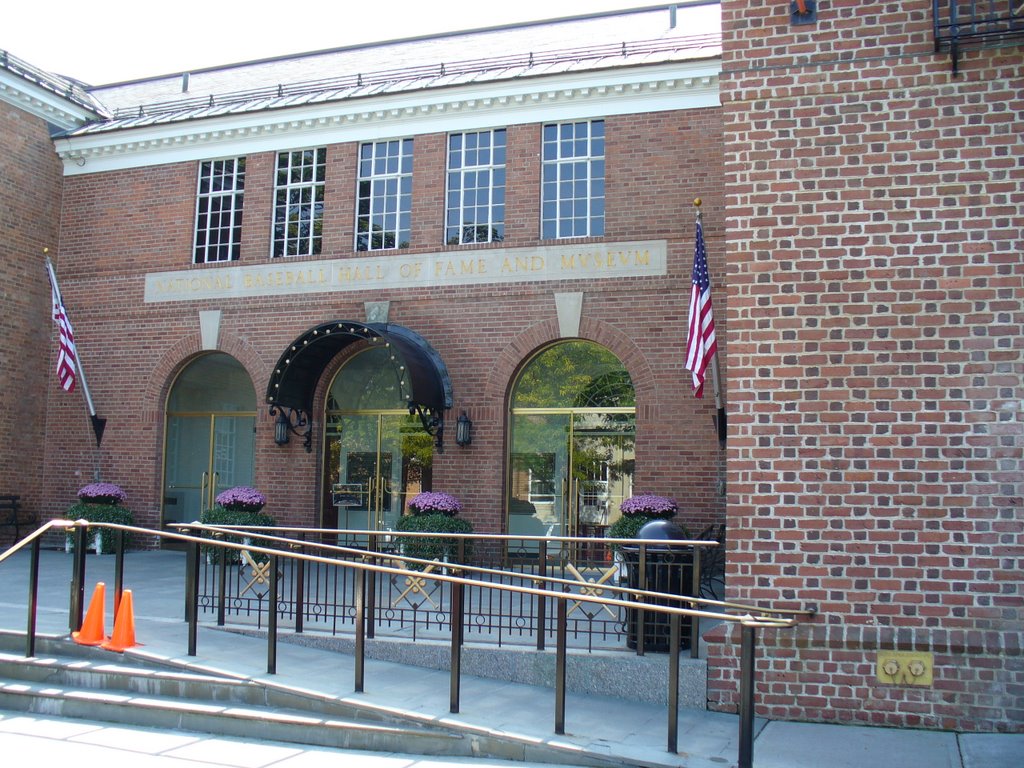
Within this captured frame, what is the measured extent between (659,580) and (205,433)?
432 inches

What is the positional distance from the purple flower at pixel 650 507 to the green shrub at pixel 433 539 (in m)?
2.33

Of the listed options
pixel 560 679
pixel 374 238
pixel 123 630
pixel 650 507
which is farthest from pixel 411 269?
pixel 560 679

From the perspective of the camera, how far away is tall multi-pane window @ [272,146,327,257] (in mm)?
16516

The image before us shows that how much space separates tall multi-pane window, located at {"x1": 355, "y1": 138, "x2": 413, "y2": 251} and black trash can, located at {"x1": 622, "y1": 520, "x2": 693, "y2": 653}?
823 cm

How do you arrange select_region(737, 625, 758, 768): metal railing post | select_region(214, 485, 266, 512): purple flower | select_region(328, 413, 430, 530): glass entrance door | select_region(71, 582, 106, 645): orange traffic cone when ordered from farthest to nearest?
1. select_region(328, 413, 430, 530): glass entrance door
2. select_region(214, 485, 266, 512): purple flower
3. select_region(71, 582, 106, 645): orange traffic cone
4. select_region(737, 625, 758, 768): metal railing post

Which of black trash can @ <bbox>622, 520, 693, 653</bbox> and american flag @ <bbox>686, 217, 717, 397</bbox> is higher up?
american flag @ <bbox>686, 217, 717, 397</bbox>

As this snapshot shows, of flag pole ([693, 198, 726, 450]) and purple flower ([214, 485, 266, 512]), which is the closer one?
flag pole ([693, 198, 726, 450])

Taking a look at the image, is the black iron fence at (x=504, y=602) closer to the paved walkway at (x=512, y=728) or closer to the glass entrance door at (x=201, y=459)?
the paved walkway at (x=512, y=728)

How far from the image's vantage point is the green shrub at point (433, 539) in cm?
1323

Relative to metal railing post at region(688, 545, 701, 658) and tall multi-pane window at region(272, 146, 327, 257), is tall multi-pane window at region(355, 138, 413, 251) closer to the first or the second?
tall multi-pane window at region(272, 146, 327, 257)

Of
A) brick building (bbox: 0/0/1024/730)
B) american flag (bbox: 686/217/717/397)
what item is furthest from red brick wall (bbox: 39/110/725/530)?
american flag (bbox: 686/217/717/397)

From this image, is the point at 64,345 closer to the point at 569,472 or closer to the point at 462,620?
the point at 569,472

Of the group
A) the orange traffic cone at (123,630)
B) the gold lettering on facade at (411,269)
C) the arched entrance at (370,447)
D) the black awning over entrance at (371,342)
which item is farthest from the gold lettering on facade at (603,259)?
the orange traffic cone at (123,630)

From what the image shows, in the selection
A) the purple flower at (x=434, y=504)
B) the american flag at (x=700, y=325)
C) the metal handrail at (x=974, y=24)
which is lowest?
the purple flower at (x=434, y=504)
